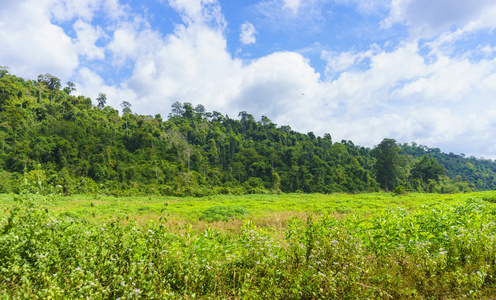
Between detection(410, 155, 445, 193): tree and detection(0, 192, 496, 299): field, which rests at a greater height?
detection(410, 155, 445, 193): tree

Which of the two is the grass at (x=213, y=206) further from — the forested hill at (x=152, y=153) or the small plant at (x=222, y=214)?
the forested hill at (x=152, y=153)

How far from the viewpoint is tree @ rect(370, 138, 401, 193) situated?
56031mm

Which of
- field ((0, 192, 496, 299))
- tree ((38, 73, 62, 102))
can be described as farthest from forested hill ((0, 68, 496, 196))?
field ((0, 192, 496, 299))

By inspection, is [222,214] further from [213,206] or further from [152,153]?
[152,153]

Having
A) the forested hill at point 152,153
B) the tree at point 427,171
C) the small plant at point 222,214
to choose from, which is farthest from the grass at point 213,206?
the tree at point 427,171

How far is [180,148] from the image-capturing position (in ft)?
192

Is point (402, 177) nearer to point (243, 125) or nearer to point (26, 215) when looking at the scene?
point (243, 125)

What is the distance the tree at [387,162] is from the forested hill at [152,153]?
4.23 ft

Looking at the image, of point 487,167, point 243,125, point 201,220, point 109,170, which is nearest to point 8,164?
point 109,170

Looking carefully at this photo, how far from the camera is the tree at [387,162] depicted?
184ft

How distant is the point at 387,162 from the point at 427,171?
11308mm

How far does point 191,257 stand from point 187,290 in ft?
1.76

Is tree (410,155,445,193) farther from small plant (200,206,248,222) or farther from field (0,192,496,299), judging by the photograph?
field (0,192,496,299)

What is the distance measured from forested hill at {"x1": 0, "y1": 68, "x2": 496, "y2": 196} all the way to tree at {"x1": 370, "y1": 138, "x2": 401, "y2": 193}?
1.29 metres
